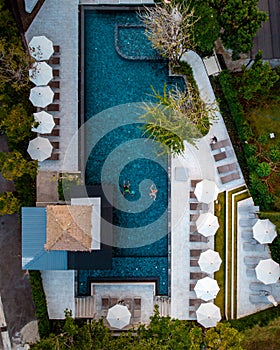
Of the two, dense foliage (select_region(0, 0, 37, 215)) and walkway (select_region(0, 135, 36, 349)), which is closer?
dense foliage (select_region(0, 0, 37, 215))

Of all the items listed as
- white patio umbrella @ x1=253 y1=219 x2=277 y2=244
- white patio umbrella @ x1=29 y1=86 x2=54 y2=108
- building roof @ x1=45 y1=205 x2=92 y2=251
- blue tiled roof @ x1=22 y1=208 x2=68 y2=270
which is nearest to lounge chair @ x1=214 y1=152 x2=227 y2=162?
white patio umbrella @ x1=253 y1=219 x2=277 y2=244

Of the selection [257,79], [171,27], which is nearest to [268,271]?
[257,79]

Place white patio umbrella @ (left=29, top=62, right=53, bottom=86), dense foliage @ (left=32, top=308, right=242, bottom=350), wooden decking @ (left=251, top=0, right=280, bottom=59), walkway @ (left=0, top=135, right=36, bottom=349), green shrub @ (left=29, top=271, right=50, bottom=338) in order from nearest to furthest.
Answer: dense foliage @ (left=32, top=308, right=242, bottom=350)
white patio umbrella @ (left=29, top=62, right=53, bottom=86)
wooden decking @ (left=251, top=0, right=280, bottom=59)
green shrub @ (left=29, top=271, right=50, bottom=338)
walkway @ (left=0, top=135, right=36, bottom=349)

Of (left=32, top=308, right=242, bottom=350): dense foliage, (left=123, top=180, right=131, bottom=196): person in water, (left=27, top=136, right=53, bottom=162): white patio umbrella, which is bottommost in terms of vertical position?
(left=32, top=308, right=242, bottom=350): dense foliage

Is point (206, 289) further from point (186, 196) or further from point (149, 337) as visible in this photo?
point (186, 196)

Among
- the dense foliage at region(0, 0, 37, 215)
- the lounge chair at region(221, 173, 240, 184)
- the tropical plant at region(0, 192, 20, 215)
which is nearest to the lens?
the dense foliage at region(0, 0, 37, 215)

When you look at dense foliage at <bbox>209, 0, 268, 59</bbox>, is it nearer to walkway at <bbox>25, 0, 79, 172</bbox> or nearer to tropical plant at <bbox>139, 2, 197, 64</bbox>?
tropical plant at <bbox>139, 2, 197, 64</bbox>
